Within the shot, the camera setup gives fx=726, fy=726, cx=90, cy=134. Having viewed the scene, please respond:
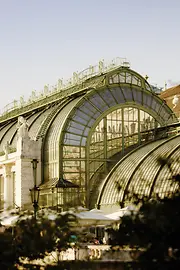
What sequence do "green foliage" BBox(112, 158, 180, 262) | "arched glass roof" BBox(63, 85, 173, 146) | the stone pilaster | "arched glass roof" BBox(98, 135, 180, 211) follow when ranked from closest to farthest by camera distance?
"green foliage" BBox(112, 158, 180, 262), "arched glass roof" BBox(98, 135, 180, 211), "arched glass roof" BBox(63, 85, 173, 146), the stone pilaster

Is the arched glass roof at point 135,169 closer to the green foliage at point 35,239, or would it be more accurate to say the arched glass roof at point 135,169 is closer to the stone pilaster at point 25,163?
the stone pilaster at point 25,163

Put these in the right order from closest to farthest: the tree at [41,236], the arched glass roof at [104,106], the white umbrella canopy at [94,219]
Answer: the tree at [41,236]
the white umbrella canopy at [94,219]
the arched glass roof at [104,106]

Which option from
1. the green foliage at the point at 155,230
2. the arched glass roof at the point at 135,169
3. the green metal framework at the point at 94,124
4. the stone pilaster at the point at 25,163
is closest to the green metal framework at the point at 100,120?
the green metal framework at the point at 94,124

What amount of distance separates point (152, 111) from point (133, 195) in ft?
128

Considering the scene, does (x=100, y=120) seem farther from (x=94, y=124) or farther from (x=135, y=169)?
(x=135, y=169)

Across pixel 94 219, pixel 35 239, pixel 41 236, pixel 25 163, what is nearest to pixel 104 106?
pixel 25 163

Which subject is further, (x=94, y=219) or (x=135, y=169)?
A: (x=135, y=169)

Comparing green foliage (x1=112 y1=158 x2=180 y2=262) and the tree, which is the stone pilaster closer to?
the tree

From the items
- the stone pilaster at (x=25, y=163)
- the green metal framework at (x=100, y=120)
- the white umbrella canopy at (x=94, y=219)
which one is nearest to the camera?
the white umbrella canopy at (x=94, y=219)

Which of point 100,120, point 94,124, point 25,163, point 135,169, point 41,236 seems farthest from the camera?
point 25,163

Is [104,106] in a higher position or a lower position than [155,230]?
higher

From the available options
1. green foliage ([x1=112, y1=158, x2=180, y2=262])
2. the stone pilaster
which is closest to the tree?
green foliage ([x1=112, y1=158, x2=180, y2=262])

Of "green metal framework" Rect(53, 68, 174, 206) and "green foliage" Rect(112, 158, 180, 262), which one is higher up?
"green metal framework" Rect(53, 68, 174, 206)

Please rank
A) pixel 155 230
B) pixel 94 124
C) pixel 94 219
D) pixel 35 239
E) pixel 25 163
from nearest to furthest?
1. pixel 155 230
2. pixel 35 239
3. pixel 94 219
4. pixel 94 124
5. pixel 25 163
